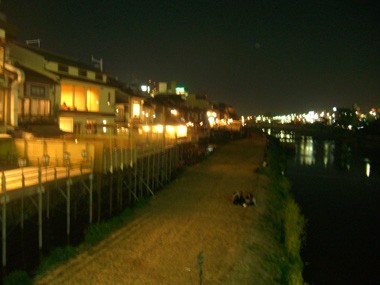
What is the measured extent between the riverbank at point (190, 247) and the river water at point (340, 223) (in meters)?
2.19

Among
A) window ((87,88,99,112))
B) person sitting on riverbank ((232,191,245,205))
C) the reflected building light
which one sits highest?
window ((87,88,99,112))

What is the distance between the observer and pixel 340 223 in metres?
22.7

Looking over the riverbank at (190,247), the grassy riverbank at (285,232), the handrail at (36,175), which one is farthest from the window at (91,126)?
the grassy riverbank at (285,232)

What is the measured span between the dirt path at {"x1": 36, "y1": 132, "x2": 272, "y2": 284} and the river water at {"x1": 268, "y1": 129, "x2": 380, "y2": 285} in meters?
3.08

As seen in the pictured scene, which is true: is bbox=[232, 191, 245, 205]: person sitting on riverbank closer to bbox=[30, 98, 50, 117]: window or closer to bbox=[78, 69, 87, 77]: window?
bbox=[30, 98, 50, 117]: window

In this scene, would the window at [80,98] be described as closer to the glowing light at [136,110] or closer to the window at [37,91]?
the window at [37,91]

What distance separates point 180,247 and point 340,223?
12.8 meters

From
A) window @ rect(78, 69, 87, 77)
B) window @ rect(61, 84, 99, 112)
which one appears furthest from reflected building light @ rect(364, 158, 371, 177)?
window @ rect(78, 69, 87, 77)

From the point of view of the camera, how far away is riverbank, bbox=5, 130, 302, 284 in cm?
1104

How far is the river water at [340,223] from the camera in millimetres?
16266

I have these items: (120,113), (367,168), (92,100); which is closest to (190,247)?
(92,100)

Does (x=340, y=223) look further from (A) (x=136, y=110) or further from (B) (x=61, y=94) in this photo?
(A) (x=136, y=110)

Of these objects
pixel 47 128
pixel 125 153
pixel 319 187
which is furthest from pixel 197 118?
pixel 125 153

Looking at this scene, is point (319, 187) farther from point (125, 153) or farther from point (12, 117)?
point (12, 117)
